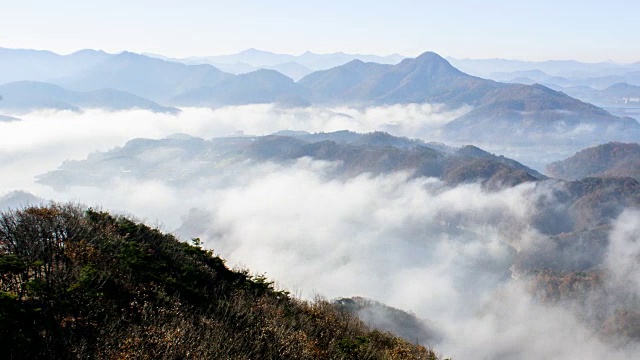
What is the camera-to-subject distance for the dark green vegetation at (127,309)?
8.84 meters

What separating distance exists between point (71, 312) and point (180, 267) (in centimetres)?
713

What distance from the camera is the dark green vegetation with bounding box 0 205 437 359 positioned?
29.0 feet

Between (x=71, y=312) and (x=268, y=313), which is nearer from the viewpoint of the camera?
(x=71, y=312)

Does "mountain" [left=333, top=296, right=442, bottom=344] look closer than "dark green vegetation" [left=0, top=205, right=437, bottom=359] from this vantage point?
No

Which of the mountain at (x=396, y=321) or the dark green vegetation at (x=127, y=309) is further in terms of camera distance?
the mountain at (x=396, y=321)

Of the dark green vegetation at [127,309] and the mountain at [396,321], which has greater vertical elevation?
the mountain at [396,321]

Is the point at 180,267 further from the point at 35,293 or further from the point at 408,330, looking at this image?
the point at 408,330

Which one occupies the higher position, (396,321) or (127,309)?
(396,321)

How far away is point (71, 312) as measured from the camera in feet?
31.4

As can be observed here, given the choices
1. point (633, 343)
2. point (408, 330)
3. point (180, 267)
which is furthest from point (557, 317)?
point (180, 267)

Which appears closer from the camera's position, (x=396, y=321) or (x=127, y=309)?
(x=127, y=309)

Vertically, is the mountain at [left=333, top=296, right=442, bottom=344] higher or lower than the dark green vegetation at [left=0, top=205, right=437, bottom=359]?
higher

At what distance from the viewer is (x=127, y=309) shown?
35.5 feet

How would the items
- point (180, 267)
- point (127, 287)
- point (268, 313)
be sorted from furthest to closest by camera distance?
1. point (180, 267)
2. point (268, 313)
3. point (127, 287)
